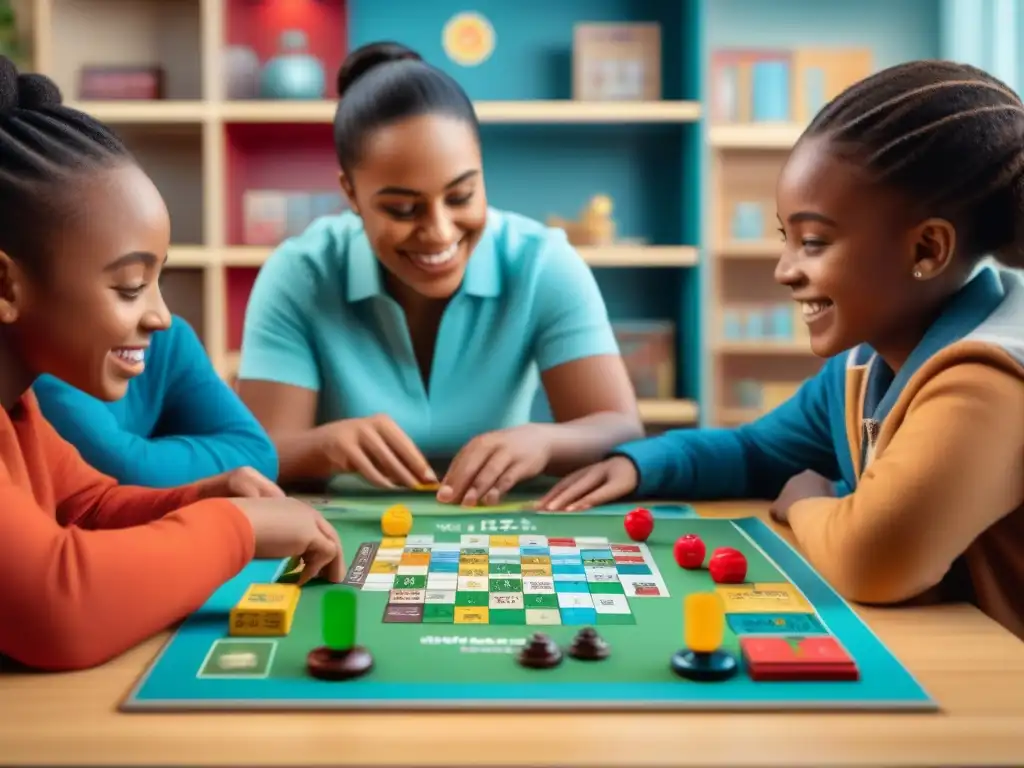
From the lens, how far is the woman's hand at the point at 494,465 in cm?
126

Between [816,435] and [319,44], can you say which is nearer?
[816,435]

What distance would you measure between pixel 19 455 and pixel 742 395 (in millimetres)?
2843

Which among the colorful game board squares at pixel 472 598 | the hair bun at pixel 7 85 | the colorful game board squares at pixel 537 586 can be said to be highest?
the hair bun at pixel 7 85

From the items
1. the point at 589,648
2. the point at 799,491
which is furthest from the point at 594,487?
the point at 589,648

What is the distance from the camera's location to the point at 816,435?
131cm

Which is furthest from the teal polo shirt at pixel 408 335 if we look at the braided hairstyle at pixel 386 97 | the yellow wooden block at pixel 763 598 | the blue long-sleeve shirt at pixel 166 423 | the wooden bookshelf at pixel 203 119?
the wooden bookshelf at pixel 203 119

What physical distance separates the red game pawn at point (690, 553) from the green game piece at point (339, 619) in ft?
1.15

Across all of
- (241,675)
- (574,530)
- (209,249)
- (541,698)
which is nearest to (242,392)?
(574,530)

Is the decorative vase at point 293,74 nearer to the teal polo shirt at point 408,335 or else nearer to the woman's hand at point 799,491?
the teal polo shirt at point 408,335

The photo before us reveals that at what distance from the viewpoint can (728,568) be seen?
2.93ft

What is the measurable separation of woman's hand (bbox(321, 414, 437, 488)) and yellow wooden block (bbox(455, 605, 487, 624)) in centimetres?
50

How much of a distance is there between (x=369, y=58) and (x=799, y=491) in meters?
0.87

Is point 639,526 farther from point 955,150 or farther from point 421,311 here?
point 421,311

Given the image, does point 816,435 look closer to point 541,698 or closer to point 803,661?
point 803,661
